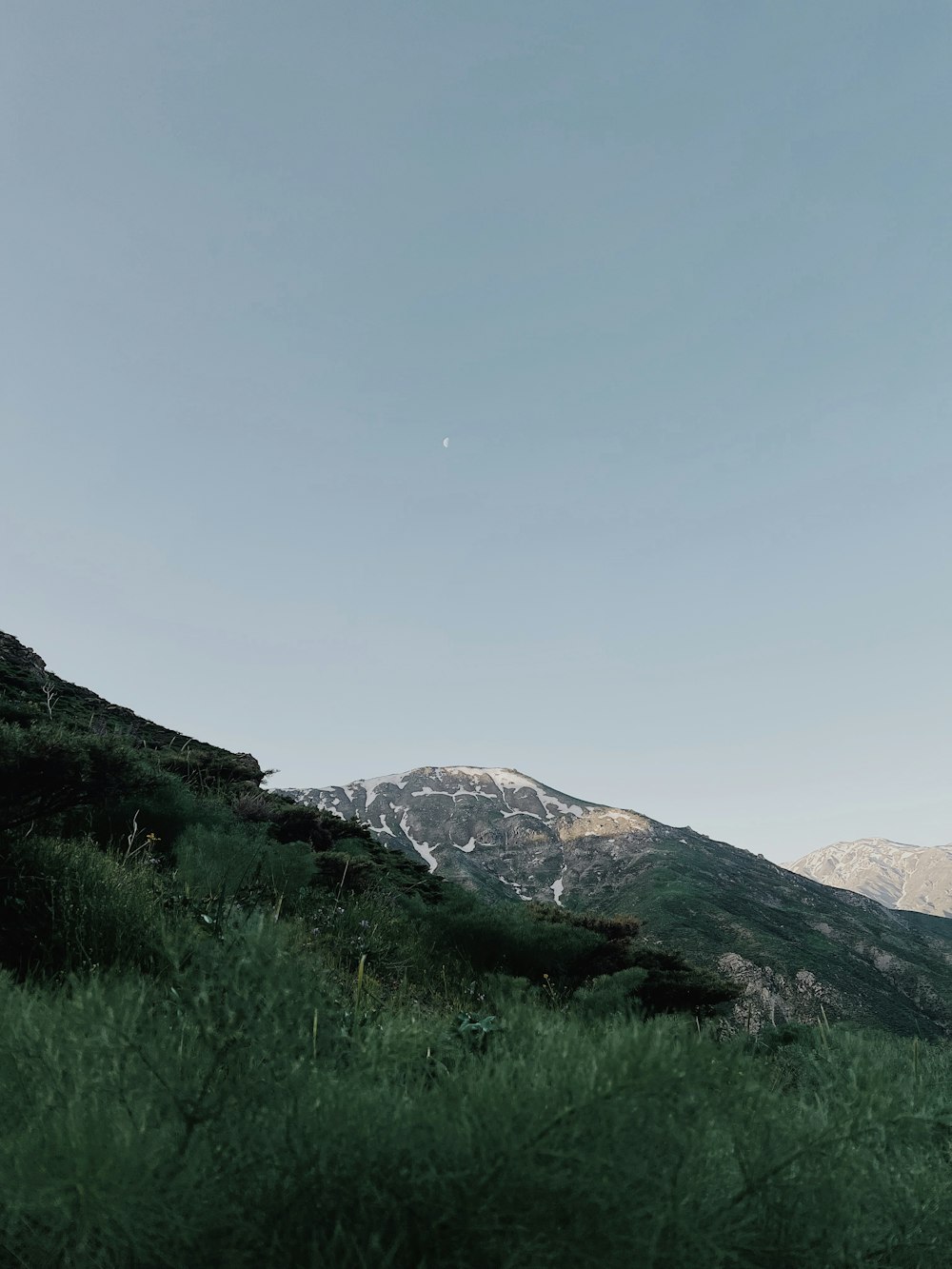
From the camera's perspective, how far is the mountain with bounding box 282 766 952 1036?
54.9m

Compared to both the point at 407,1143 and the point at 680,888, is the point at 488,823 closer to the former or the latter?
the point at 680,888

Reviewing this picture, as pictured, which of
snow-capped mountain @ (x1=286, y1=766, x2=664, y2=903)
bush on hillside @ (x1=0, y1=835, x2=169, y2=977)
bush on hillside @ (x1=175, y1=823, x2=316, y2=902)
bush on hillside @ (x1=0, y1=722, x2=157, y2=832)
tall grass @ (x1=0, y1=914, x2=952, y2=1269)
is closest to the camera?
tall grass @ (x1=0, y1=914, x2=952, y2=1269)

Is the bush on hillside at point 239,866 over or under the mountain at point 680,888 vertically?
over

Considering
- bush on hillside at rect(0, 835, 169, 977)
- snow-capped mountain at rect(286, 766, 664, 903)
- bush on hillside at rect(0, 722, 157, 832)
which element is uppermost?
bush on hillside at rect(0, 722, 157, 832)

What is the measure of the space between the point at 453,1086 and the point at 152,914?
4.33 metres

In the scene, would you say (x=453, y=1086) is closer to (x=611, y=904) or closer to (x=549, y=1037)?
(x=549, y=1037)

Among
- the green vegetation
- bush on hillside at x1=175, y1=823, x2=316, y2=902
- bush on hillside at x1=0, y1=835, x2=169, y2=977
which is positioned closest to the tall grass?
the green vegetation

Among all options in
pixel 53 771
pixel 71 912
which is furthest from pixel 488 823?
pixel 71 912

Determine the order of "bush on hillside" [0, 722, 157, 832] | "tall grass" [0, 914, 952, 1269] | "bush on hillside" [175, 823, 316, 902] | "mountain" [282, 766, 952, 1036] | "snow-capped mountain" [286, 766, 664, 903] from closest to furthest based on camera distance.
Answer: "tall grass" [0, 914, 952, 1269]
"bush on hillside" [0, 722, 157, 832]
"bush on hillside" [175, 823, 316, 902]
"mountain" [282, 766, 952, 1036]
"snow-capped mountain" [286, 766, 664, 903]

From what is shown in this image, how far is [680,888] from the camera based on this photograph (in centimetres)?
7544

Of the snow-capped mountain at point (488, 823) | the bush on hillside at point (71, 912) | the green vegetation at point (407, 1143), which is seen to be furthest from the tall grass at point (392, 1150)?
the snow-capped mountain at point (488, 823)

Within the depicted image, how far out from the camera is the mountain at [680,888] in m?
54.9

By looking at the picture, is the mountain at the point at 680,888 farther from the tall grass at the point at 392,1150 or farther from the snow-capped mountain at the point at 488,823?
the tall grass at the point at 392,1150

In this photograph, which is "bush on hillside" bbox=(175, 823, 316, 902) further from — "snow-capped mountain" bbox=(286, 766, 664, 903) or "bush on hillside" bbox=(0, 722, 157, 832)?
"snow-capped mountain" bbox=(286, 766, 664, 903)
